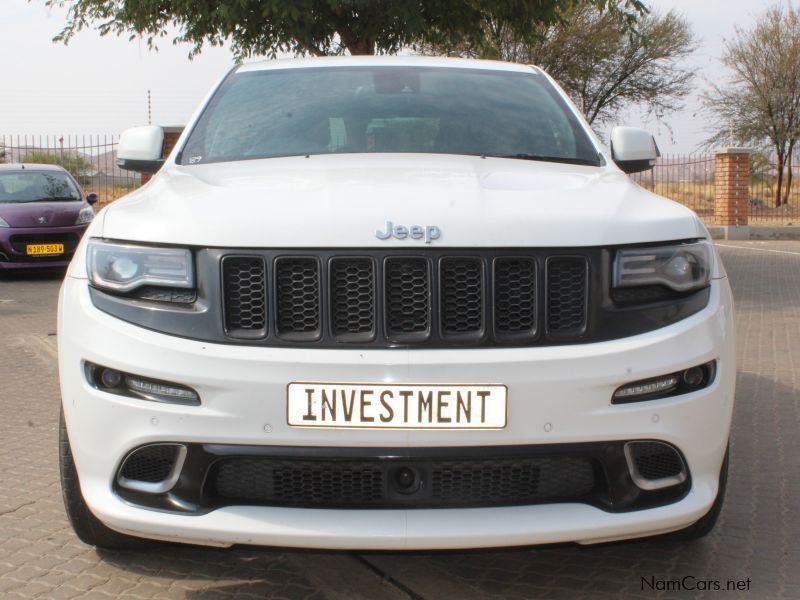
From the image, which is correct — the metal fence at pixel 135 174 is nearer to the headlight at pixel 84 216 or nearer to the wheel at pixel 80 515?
the headlight at pixel 84 216

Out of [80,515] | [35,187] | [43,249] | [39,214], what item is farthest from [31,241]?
[80,515]

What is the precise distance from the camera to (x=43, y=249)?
579 inches

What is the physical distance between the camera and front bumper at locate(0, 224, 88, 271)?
14586mm

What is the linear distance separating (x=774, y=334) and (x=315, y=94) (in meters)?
6.07

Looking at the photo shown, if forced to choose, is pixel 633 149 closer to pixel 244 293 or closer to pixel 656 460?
pixel 656 460

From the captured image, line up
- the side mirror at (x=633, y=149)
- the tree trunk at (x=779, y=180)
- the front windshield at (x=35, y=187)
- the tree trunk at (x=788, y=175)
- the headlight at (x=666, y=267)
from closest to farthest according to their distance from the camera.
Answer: the headlight at (x=666, y=267) → the side mirror at (x=633, y=149) → the front windshield at (x=35, y=187) → the tree trunk at (x=779, y=180) → the tree trunk at (x=788, y=175)

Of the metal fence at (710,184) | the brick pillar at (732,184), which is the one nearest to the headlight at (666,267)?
the metal fence at (710,184)

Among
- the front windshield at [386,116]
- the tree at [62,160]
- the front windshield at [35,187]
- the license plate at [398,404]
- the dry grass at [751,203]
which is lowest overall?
the dry grass at [751,203]

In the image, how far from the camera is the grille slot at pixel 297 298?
2812 mm

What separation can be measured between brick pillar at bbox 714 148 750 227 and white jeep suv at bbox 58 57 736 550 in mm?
22832

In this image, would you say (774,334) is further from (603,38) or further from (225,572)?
(603,38)

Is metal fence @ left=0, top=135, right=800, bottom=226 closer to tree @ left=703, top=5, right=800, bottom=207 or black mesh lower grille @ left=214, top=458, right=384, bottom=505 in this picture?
tree @ left=703, top=5, right=800, bottom=207

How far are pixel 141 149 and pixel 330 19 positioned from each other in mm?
11717

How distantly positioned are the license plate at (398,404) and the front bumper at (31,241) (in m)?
12.6
